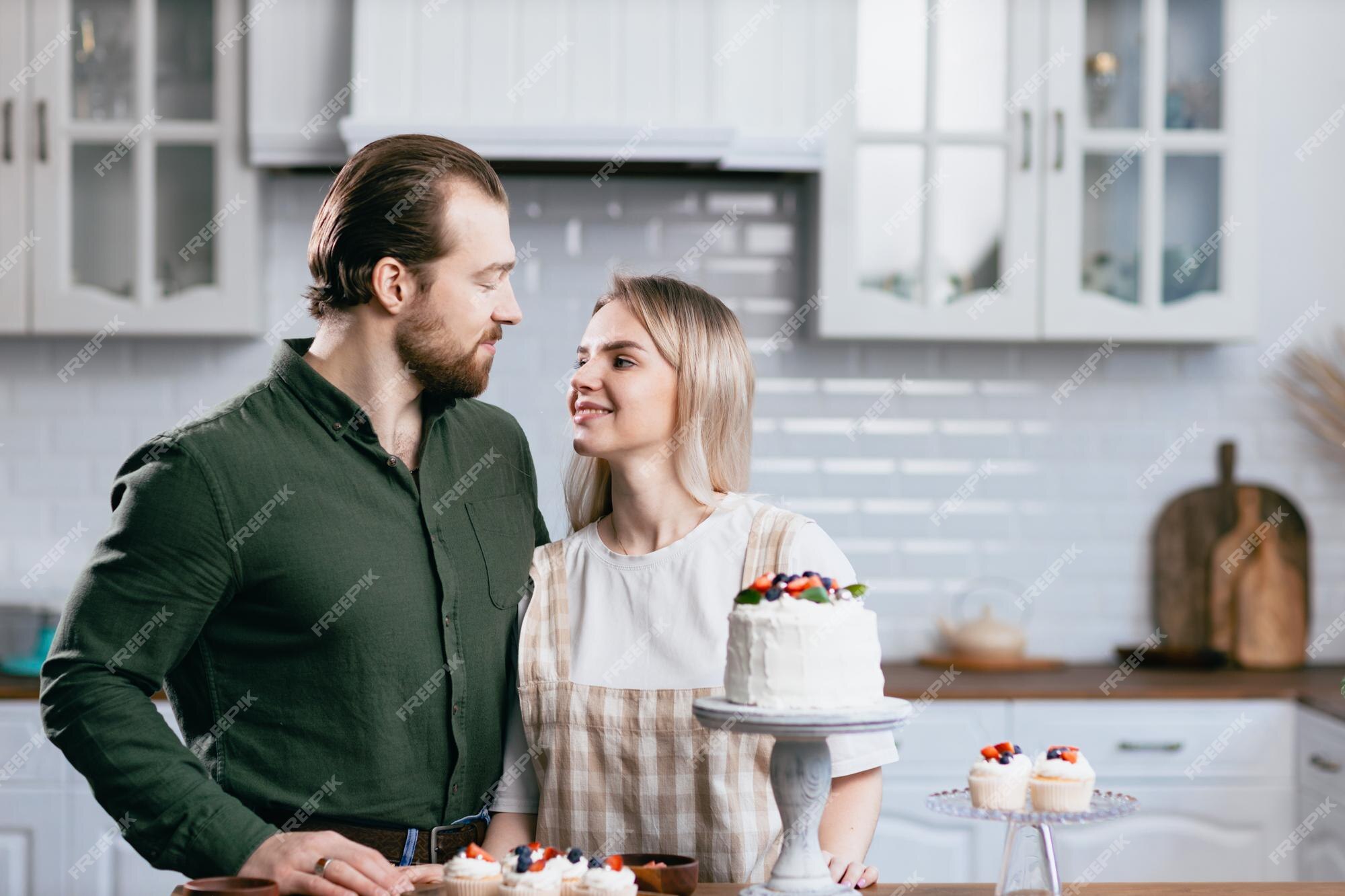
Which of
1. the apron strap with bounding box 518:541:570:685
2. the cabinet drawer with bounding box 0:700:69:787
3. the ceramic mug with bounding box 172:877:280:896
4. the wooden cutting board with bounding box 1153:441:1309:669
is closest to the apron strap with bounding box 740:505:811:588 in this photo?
the apron strap with bounding box 518:541:570:685

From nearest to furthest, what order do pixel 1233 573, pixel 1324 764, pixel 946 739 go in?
pixel 1324 764 < pixel 946 739 < pixel 1233 573

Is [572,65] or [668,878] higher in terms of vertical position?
[572,65]

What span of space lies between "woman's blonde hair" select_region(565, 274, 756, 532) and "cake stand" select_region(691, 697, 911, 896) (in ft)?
1.80

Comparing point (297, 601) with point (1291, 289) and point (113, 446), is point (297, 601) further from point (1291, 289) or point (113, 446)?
point (1291, 289)

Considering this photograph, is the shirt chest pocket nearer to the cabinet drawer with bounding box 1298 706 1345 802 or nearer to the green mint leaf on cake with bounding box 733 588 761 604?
the green mint leaf on cake with bounding box 733 588 761 604

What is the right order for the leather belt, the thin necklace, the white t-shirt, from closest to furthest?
the leather belt < the white t-shirt < the thin necklace

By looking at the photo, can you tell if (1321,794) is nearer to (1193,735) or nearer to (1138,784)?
(1193,735)

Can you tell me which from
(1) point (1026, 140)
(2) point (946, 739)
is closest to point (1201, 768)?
(2) point (946, 739)

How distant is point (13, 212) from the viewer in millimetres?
3451

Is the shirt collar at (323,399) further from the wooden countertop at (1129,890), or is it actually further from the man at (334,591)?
the wooden countertop at (1129,890)

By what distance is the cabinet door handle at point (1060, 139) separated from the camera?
11.6ft

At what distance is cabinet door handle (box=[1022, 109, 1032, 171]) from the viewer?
139 inches

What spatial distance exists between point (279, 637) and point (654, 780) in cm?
54

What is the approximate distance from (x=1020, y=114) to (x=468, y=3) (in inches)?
55.2
